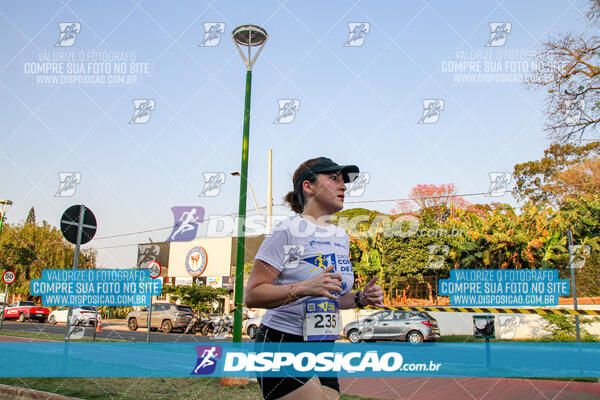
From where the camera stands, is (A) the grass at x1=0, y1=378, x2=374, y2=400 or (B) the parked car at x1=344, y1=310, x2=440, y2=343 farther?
(B) the parked car at x1=344, y1=310, x2=440, y2=343

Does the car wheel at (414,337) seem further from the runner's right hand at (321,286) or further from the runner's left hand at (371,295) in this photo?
the runner's right hand at (321,286)

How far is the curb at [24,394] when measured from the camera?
5.36 m

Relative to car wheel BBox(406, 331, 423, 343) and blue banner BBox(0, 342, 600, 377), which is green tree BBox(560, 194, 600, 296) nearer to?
blue banner BBox(0, 342, 600, 377)

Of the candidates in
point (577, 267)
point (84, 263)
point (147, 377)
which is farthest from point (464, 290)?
point (84, 263)

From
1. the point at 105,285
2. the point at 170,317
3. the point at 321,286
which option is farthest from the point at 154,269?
the point at 321,286

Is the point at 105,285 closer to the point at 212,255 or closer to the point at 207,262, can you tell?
the point at 212,255

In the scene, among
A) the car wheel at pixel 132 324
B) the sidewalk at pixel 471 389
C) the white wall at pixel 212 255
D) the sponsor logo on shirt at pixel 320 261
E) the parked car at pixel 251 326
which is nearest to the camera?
the sponsor logo on shirt at pixel 320 261

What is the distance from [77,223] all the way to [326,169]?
6195mm

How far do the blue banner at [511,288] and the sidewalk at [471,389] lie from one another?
285 inches

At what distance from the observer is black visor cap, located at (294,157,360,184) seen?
7.93 feet

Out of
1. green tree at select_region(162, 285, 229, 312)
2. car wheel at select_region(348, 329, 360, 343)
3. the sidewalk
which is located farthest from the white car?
the sidewalk

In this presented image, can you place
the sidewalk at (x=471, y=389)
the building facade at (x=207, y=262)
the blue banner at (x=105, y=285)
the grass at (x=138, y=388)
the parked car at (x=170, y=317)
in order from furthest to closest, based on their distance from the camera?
the building facade at (x=207, y=262), the parked car at (x=170, y=317), the blue banner at (x=105, y=285), the sidewalk at (x=471, y=389), the grass at (x=138, y=388)

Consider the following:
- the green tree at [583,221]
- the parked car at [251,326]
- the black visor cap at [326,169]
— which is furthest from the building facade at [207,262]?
the black visor cap at [326,169]

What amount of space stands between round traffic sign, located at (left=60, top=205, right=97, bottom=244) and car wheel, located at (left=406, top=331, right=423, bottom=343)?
1245 centimetres
